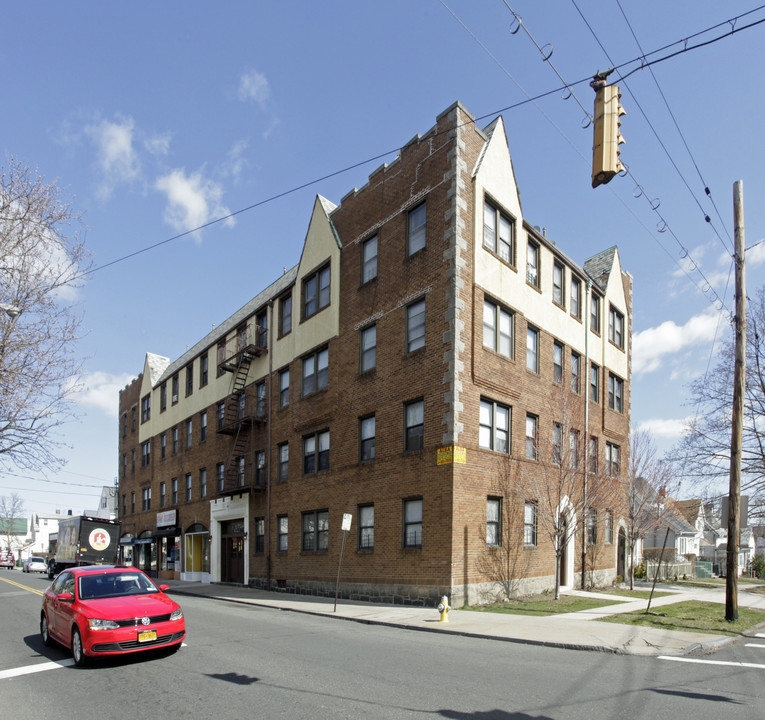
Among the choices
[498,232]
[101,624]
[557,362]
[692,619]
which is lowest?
[692,619]

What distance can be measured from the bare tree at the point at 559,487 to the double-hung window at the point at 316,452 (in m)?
7.31

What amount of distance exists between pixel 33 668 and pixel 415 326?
13504 millimetres

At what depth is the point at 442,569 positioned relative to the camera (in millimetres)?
17875

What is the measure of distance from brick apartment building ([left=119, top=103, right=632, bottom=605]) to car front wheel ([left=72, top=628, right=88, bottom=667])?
10042mm

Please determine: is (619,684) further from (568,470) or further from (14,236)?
(14,236)

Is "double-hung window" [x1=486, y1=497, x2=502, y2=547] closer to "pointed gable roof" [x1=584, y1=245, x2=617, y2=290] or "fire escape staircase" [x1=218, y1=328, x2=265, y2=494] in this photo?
"fire escape staircase" [x1=218, y1=328, x2=265, y2=494]

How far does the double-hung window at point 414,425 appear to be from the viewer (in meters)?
19.5

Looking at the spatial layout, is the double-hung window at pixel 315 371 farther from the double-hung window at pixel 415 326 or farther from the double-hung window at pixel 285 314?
the double-hung window at pixel 415 326

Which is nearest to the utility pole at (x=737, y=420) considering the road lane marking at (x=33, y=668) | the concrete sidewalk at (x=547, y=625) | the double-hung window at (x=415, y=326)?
the concrete sidewalk at (x=547, y=625)

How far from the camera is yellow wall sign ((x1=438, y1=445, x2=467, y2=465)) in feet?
→ 59.3

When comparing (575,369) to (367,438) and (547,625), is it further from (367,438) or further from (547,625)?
(547,625)

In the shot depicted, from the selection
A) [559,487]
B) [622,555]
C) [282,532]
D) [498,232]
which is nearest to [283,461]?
[282,532]

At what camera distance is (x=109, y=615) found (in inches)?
390

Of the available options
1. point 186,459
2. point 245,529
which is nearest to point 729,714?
point 245,529
